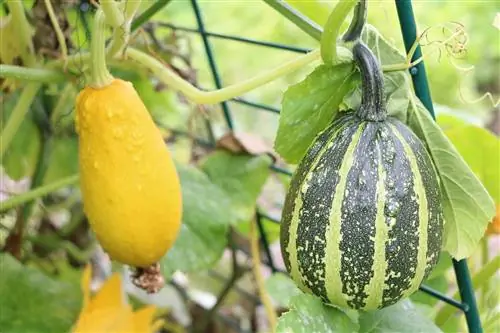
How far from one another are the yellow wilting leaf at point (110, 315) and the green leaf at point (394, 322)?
0.22 meters

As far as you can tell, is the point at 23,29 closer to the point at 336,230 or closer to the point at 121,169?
the point at 121,169

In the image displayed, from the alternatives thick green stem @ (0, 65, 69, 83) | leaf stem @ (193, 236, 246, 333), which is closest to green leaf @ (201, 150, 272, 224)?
leaf stem @ (193, 236, 246, 333)

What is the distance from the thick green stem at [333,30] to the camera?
0.55 m

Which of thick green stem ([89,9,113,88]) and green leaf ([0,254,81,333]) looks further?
green leaf ([0,254,81,333])

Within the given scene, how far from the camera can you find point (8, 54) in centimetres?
79

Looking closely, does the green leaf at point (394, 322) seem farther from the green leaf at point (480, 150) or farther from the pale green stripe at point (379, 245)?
the green leaf at point (480, 150)

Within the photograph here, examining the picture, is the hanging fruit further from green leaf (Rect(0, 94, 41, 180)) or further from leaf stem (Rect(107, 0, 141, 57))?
green leaf (Rect(0, 94, 41, 180))

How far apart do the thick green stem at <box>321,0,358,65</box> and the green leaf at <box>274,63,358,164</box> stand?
1 centimetres

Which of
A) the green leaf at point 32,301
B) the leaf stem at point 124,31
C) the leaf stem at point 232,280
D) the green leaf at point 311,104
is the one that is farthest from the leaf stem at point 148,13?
Answer: the leaf stem at point 232,280

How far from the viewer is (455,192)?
640mm

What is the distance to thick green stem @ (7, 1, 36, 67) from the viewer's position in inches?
30.3

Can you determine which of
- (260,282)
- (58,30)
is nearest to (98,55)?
(58,30)

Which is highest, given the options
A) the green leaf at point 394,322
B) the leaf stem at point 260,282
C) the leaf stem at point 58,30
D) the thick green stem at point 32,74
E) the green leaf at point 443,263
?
the leaf stem at point 58,30

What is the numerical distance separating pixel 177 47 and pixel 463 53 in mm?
508
